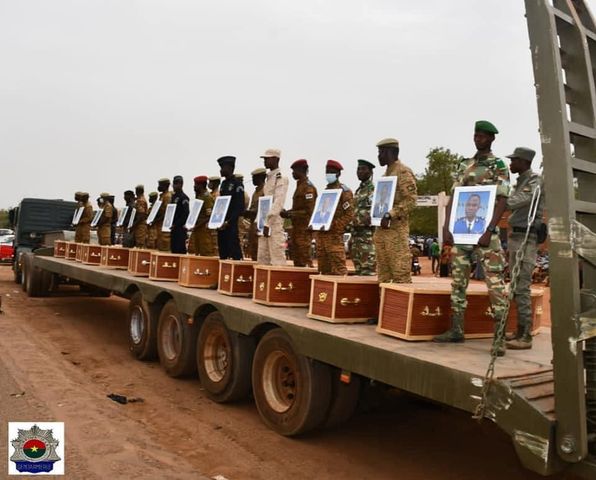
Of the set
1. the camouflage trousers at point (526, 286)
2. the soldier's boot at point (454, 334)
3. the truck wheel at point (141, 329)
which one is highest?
the camouflage trousers at point (526, 286)

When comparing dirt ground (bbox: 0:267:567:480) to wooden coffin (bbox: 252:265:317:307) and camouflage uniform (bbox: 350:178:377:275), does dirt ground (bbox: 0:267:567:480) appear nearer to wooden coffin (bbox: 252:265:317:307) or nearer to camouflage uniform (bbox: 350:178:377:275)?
wooden coffin (bbox: 252:265:317:307)

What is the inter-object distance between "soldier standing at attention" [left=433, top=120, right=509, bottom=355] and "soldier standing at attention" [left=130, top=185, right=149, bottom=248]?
8.53m

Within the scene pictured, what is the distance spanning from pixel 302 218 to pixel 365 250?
2.80 ft

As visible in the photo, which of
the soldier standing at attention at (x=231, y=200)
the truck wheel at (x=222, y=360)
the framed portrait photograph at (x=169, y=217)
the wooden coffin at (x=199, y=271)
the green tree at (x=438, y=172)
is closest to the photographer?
the truck wheel at (x=222, y=360)

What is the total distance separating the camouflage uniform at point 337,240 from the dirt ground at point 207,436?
154 centimetres

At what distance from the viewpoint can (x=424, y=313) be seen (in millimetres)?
4461

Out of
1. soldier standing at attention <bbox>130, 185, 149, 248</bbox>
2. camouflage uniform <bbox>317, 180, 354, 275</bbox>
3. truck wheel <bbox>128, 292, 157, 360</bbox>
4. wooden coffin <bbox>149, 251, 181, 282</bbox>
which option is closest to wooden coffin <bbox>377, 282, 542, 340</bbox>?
camouflage uniform <bbox>317, 180, 354, 275</bbox>

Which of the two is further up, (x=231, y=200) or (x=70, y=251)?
(x=231, y=200)

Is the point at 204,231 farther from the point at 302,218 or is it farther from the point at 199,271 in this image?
the point at 302,218

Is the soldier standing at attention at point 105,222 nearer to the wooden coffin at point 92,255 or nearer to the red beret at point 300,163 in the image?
the wooden coffin at point 92,255

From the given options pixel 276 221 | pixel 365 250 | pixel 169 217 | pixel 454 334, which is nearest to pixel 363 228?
pixel 365 250

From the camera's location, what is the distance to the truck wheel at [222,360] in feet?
19.4

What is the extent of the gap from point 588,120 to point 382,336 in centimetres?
210

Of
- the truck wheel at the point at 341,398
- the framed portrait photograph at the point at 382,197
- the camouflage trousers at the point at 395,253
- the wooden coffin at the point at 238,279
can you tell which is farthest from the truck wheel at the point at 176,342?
the framed portrait photograph at the point at 382,197
